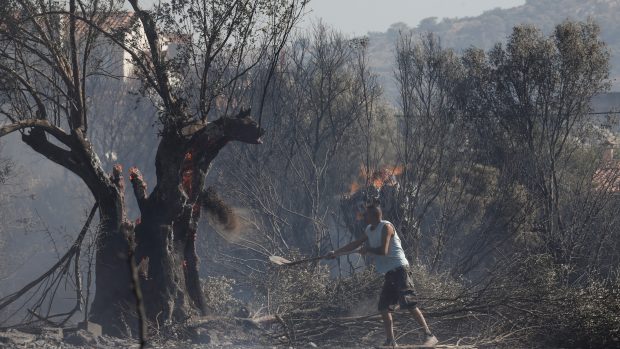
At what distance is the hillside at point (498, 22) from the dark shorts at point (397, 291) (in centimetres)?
14422

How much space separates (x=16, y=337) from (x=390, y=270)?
5.22m

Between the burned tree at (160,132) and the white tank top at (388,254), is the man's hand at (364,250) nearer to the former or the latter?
the white tank top at (388,254)

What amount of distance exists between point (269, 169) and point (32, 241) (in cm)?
2320

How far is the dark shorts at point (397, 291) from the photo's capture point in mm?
11539

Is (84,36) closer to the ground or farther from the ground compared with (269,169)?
farther from the ground

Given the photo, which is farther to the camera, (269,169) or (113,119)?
(113,119)

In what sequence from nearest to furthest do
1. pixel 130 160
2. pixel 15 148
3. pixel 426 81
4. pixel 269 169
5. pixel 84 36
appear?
1. pixel 84 36
2. pixel 426 81
3. pixel 269 169
4. pixel 130 160
5. pixel 15 148

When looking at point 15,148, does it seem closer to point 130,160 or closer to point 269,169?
point 130,160

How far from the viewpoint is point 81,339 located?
12891mm

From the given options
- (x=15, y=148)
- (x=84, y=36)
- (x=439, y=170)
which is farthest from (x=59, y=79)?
(x=15, y=148)

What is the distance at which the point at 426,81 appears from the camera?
23.8m

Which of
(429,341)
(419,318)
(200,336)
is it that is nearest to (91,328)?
(200,336)

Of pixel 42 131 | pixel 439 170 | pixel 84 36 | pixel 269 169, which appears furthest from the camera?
pixel 269 169

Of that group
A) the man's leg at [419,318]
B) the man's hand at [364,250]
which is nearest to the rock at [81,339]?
the man's hand at [364,250]
